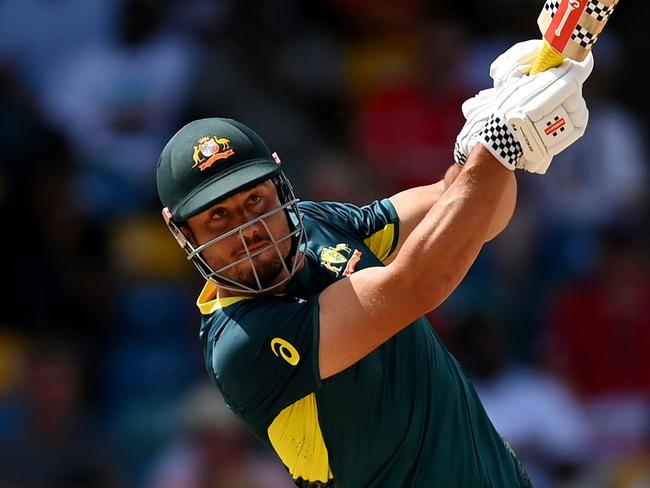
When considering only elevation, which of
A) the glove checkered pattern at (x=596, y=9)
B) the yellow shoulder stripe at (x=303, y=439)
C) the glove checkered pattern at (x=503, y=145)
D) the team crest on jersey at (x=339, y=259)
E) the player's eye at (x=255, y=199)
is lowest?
the yellow shoulder stripe at (x=303, y=439)

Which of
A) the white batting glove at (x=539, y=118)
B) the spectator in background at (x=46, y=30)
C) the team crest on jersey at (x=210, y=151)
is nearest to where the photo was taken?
the white batting glove at (x=539, y=118)

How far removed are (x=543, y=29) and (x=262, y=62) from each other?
14.8ft

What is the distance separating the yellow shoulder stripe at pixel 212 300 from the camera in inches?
144

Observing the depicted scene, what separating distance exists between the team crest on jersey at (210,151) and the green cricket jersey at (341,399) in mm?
396

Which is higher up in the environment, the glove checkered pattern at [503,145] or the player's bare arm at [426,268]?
the glove checkered pattern at [503,145]

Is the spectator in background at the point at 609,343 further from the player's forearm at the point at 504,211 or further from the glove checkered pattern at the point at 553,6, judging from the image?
the glove checkered pattern at the point at 553,6

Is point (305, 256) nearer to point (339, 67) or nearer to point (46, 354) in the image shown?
point (46, 354)

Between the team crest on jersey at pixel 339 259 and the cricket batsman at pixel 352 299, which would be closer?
the cricket batsman at pixel 352 299

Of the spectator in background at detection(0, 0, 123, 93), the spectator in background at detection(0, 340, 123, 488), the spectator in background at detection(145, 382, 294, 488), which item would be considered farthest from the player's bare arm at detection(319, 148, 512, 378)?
the spectator in background at detection(0, 0, 123, 93)

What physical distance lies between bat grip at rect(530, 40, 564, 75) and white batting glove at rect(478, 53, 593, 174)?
28 millimetres

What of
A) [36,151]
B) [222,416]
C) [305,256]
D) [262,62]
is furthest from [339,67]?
[305,256]

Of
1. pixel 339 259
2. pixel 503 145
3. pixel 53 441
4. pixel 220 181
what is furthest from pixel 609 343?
pixel 220 181

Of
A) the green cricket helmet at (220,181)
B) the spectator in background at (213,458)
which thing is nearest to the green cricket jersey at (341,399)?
the green cricket helmet at (220,181)

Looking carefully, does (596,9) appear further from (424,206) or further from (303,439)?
(303,439)
